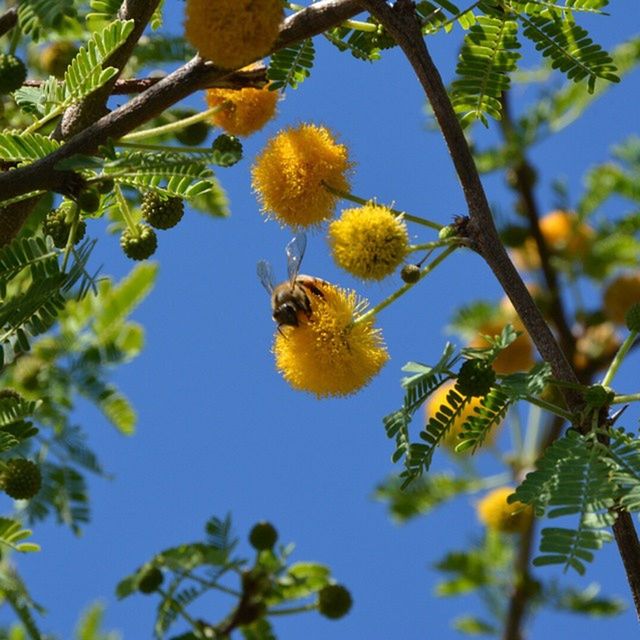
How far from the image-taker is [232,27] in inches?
102

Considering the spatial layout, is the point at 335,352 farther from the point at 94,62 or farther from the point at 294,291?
the point at 94,62

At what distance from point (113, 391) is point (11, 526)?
172cm

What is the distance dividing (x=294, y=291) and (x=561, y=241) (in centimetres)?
419

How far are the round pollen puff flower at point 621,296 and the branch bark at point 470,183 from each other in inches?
162

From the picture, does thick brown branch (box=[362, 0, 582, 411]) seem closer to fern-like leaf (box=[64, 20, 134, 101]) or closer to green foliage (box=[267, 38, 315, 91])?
green foliage (box=[267, 38, 315, 91])

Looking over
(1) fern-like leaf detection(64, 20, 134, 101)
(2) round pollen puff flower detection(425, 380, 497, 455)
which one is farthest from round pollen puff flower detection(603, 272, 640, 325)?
(1) fern-like leaf detection(64, 20, 134, 101)

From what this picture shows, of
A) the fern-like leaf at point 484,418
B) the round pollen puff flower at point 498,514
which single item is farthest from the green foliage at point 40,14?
the round pollen puff flower at point 498,514

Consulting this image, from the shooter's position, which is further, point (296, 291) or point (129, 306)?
point (129, 306)

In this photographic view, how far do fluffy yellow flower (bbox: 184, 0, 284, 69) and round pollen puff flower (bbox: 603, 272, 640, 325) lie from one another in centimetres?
464

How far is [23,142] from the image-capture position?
2.94 meters

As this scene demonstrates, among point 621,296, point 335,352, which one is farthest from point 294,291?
point 621,296

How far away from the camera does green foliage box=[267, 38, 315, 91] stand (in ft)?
11.1

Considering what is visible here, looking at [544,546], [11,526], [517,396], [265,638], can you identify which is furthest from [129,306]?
[544,546]

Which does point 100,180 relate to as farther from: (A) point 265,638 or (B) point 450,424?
(A) point 265,638
